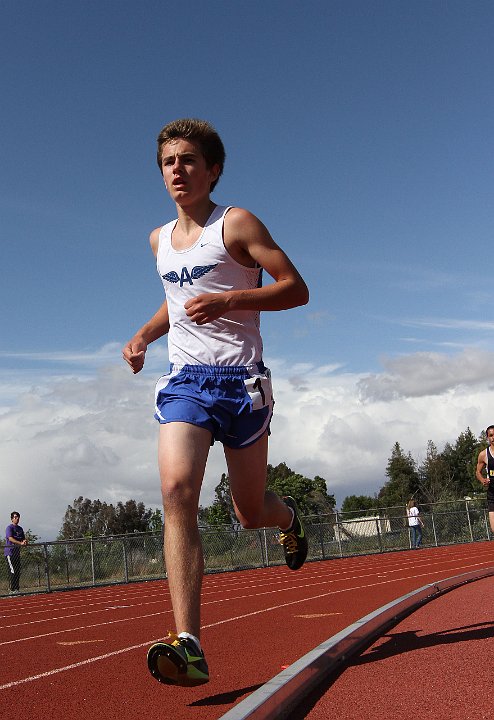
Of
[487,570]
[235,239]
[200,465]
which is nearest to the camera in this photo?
[200,465]

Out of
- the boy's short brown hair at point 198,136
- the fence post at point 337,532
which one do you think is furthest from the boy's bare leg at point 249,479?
the fence post at point 337,532

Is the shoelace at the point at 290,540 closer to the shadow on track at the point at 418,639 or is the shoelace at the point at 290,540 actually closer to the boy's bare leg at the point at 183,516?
the shadow on track at the point at 418,639

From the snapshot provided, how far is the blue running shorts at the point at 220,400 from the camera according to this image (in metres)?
3.77

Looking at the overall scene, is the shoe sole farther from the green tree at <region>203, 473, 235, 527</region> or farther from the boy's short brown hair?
the green tree at <region>203, 473, 235, 527</region>

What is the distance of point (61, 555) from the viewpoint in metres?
19.8

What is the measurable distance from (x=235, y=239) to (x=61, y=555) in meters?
17.2

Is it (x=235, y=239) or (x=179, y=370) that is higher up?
(x=235, y=239)

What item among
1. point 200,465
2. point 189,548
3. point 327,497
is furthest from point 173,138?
point 327,497

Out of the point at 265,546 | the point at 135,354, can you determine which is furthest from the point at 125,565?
the point at 135,354

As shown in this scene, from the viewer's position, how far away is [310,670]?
11.7ft

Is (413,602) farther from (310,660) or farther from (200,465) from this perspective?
(200,465)

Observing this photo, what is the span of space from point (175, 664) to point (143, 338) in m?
1.91

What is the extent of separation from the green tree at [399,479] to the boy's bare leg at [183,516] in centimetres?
8828

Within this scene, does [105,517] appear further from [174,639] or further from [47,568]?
[174,639]
